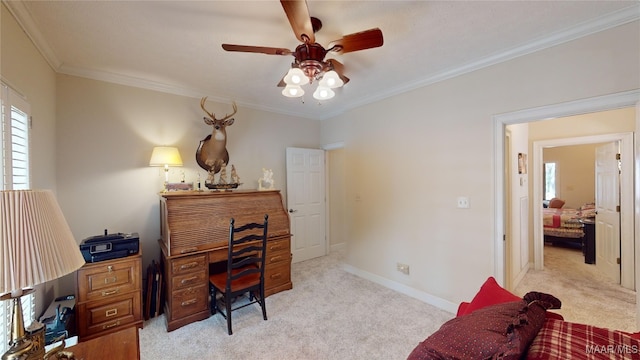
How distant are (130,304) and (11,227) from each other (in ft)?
6.95

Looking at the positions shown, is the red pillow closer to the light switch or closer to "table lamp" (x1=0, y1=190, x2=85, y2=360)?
the light switch

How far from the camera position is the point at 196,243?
255 centimetres

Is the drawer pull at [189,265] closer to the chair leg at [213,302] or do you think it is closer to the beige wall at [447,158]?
the chair leg at [213,302]

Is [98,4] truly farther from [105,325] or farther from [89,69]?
[105,325]

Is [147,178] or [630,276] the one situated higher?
[147,178]

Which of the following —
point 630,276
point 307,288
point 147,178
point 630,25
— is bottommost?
point 307,288

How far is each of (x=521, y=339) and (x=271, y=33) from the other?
91.2 inches

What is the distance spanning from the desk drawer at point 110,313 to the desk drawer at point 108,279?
7 cm

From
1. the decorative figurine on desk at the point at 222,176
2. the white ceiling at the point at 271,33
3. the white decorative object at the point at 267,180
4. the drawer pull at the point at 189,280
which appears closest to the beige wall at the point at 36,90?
the white ceiling at the point at 271,33

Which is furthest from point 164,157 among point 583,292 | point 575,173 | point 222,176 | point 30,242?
point 575,173

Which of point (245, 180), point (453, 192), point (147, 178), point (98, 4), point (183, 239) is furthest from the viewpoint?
point (245, 180)

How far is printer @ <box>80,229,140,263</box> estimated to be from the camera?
7.22ft

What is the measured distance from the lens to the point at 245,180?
12.4 feet

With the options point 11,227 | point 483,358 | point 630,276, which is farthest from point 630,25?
point 11,227
